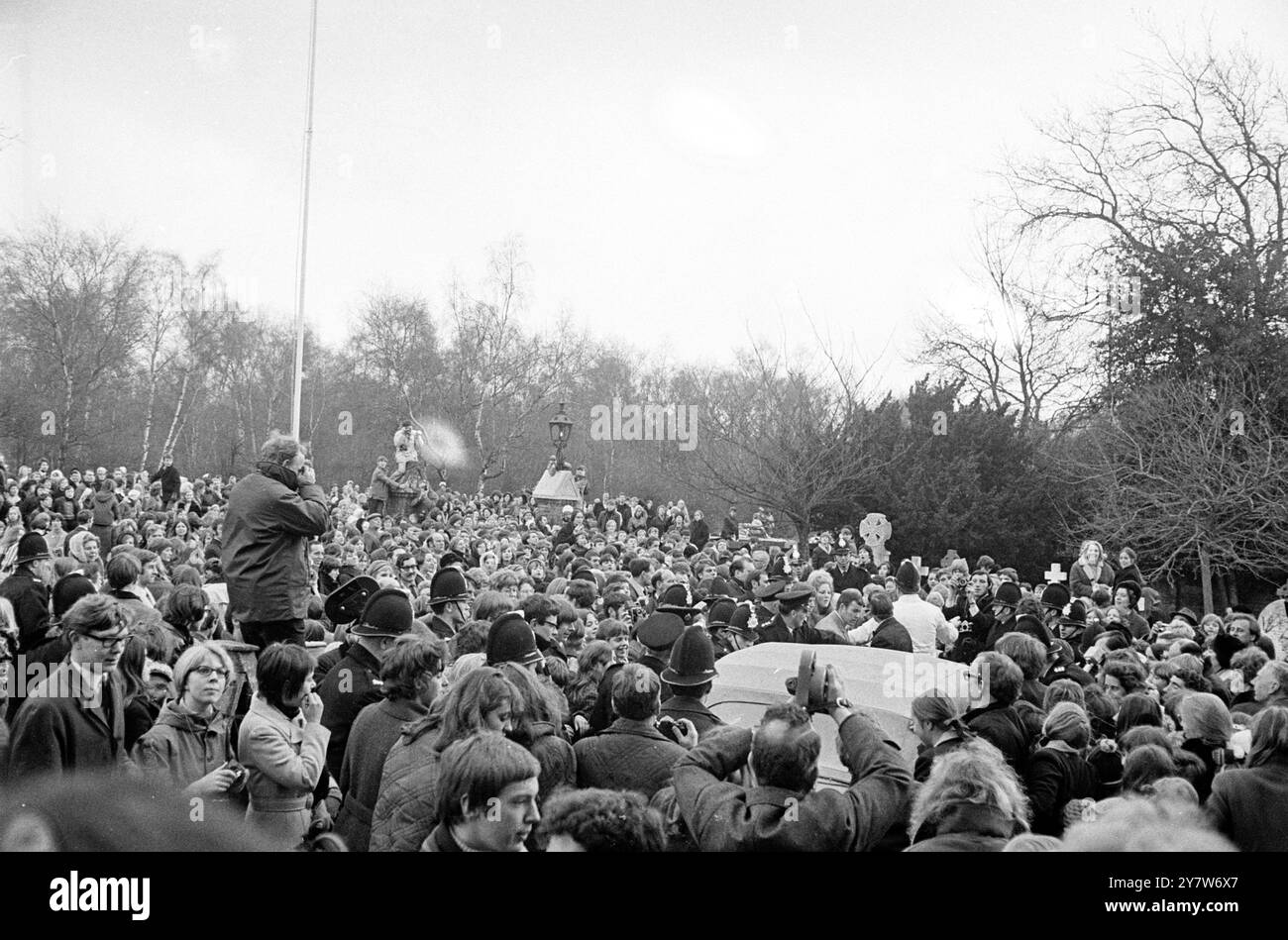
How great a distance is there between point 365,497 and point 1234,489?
18.6 m

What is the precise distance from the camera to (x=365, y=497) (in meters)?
25.6

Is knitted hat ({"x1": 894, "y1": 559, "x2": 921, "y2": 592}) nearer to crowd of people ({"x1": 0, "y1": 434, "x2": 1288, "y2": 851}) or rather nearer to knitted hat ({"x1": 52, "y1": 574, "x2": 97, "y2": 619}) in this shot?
crowd of people ({"x1": 0, "y1": 434, "x2": 1288, "y2": 851})

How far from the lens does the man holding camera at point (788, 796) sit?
2.96 meters

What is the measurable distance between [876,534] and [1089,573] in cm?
686

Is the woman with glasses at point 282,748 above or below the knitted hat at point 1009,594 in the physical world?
below

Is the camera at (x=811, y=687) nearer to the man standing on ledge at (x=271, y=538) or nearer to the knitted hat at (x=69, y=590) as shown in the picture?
the man standing on ledge at (x=271, y=538)

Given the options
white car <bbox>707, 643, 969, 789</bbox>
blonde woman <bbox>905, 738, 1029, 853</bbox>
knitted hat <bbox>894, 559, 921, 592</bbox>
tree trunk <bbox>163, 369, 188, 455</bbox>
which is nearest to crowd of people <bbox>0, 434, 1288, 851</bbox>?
blonde woman <bbox>905, 738, 1029, 853</bbox>

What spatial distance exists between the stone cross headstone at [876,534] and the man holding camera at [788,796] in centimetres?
1805

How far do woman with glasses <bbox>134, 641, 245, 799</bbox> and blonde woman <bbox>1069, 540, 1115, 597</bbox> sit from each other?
1208 centimetres

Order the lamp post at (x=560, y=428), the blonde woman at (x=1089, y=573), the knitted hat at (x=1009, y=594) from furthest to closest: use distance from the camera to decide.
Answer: the lamp post at (x=560, y=428)
the blonde woman at (x=1089, y=573)
the knitted hat at (x=1009, y=594)

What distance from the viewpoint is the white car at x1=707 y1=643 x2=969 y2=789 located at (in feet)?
17.6

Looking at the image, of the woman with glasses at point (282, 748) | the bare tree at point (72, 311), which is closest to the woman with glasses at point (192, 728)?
the woman with glasses at point (282, 748)
